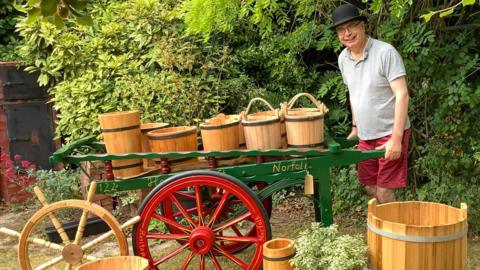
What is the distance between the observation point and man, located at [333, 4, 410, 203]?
136 inches

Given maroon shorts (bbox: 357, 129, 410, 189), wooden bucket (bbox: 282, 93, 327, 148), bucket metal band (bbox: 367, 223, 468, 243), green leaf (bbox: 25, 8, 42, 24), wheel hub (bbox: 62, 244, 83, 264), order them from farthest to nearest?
maroon shorts (bbox: 357, 129, 410, 189) < wooden bucket (bbox: 282, 93, 327, 148) < wheel hub (bbox: 62, 244, 83, 264) < bucket metal band (bbox: 367, 223, 468, 243) < green leaf (bbox: 25, 8, 42, 24)

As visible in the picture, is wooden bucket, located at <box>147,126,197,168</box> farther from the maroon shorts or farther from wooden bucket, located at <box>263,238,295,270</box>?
the maroon shorts

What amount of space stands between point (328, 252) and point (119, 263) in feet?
3.79

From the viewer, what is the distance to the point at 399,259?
2.64 metres

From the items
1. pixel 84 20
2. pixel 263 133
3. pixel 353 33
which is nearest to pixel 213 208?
pixel 263 133

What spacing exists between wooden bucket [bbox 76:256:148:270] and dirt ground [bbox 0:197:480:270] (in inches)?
56.6

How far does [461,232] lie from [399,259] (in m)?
0.33

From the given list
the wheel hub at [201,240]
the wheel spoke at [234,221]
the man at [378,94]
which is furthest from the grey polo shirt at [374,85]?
the wheel hub at [201,240]

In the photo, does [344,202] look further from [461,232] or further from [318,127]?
[461,232]

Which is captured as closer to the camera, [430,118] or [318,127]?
[318,127]

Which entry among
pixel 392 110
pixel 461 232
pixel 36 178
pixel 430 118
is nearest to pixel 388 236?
pixel 461 232

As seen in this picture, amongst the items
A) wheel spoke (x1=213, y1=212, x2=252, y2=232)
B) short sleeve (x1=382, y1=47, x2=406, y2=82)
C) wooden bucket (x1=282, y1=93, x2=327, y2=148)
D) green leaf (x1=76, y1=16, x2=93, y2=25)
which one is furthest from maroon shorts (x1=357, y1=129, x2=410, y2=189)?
green leaf (x1=76, y1=16, x2=93, y2=25)

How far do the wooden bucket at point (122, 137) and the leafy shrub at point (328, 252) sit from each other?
1.19 m

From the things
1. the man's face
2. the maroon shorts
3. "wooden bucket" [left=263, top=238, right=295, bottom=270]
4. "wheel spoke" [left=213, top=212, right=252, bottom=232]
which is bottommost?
"wooden bucket" [left=263, top=238, right=295, bottom=270]
